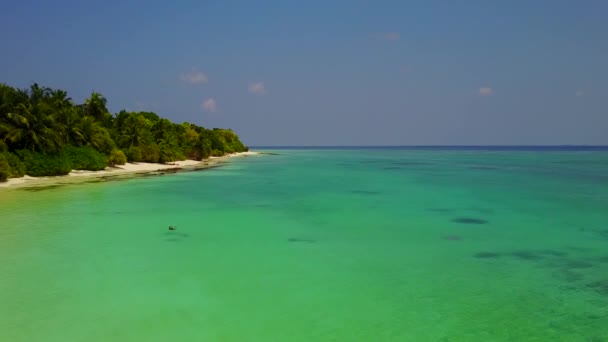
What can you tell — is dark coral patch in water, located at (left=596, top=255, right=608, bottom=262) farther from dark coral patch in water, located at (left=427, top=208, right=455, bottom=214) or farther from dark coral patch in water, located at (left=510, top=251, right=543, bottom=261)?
dark coral patch in water, located at (left=427, top=208, right=455, bottom=214)

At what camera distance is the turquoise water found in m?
8.38

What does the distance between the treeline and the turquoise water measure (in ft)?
62.2

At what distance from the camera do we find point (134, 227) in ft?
61.3

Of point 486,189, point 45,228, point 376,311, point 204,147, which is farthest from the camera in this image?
point 204,147

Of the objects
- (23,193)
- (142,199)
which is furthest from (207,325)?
(23,193)

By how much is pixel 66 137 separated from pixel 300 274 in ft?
150

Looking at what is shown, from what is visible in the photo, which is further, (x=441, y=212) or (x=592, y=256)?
(x=441, y=212)

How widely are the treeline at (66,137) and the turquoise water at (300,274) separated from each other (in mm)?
18954

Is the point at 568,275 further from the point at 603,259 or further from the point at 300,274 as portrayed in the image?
the point at 300,274

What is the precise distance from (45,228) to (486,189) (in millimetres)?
31696

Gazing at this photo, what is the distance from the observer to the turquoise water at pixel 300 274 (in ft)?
27.5

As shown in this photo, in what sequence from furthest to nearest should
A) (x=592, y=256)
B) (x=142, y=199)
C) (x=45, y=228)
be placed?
(x=142, y=199) → (x=45, y=228) → (x=592, y=256)

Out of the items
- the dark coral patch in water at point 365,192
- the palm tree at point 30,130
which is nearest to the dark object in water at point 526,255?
the dark coral patch in water at point 365,192

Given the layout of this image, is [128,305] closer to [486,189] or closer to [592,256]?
[592,256]
